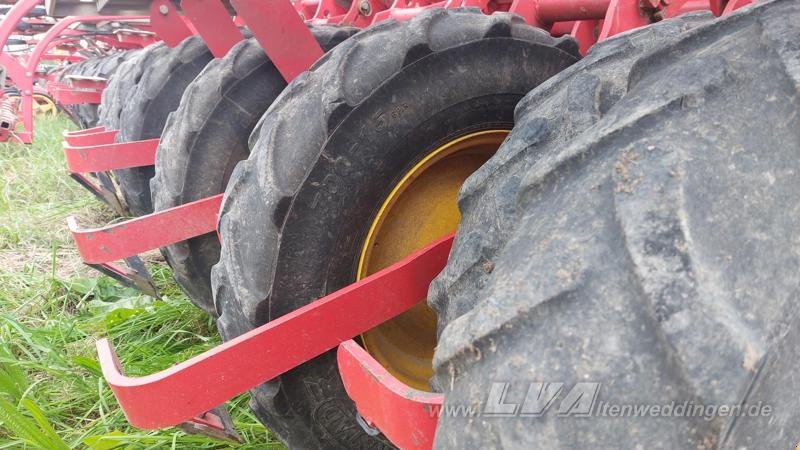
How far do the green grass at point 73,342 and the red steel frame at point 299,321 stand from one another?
0.49m

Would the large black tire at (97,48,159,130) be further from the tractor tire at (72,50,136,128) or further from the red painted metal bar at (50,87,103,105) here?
the tractor tire at (72,50,136,128)

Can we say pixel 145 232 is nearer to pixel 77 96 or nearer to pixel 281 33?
pixel 281 33

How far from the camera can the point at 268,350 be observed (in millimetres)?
1229

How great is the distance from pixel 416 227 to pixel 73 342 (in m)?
1.87

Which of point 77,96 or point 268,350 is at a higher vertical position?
point 268,350

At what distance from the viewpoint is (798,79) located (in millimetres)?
692

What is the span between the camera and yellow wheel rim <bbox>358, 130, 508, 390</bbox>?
57.2 inches

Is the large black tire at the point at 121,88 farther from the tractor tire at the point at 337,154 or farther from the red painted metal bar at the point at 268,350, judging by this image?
the red painted metal bar at the point at 268,350

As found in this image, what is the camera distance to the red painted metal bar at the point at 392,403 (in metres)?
0.88

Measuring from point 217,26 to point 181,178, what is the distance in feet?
2.38

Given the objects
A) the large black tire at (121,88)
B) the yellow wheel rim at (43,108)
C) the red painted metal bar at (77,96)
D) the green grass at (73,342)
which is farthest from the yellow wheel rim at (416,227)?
the yellow wheel rim at (43,108)

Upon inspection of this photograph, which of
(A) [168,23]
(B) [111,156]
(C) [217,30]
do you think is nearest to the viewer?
(C) [217,30]

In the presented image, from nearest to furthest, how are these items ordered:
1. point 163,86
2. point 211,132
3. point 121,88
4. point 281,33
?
point 281,33
point 211,132
point 163,86
point 121,88

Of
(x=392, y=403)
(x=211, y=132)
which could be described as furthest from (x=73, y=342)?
(x=392, y=403)
